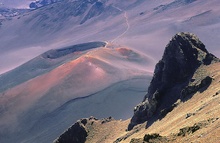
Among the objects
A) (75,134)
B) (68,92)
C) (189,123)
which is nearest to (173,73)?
(75,134)

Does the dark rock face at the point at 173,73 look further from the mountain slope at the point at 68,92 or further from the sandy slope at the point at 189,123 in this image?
the mountain slope at the point at 68,92

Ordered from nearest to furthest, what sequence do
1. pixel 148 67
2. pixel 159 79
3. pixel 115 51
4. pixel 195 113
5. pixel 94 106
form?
pixel 195 113
pixel 159 79
pixel 94 106
pixel 148 67
pixel 115 51

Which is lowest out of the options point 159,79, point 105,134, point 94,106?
point 94,106

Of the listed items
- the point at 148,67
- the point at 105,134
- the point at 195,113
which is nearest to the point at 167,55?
the point at 105,134

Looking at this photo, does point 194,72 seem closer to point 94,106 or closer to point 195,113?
point 195,113

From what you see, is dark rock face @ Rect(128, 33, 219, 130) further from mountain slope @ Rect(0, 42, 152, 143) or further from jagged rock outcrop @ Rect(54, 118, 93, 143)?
mountain slope @ Rect(0, 42, 152, 143)
